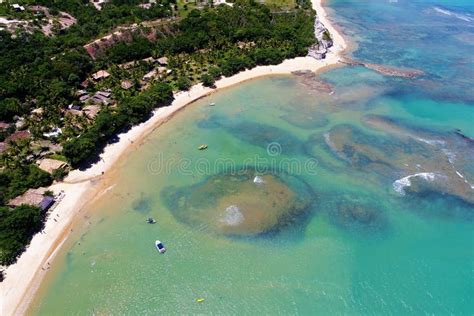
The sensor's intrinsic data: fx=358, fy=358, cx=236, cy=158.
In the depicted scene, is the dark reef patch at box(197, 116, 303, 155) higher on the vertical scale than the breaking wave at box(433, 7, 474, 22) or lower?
lower

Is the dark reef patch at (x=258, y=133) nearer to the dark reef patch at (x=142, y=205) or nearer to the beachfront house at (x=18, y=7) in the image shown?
the dark reef patch at (x=142, y=205)

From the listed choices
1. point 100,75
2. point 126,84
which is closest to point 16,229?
point 126,84

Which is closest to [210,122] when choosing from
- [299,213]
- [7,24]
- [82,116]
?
[82,116]

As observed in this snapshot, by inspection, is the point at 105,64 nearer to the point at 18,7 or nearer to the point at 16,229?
the point at 18,7

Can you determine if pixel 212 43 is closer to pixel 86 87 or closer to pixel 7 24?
pixel 86 87

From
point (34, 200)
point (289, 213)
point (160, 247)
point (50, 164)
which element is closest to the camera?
point (160, 247)

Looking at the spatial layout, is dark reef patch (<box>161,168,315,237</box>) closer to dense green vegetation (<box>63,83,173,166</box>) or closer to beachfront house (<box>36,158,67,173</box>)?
dense green vegetation (<box>63,83,173,166</box>)

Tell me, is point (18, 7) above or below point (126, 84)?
above

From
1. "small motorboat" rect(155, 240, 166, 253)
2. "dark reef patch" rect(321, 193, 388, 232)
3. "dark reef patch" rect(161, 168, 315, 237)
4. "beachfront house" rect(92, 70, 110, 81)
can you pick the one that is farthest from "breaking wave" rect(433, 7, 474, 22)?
"small motorboat" rect(155, 240, 166, 253)
